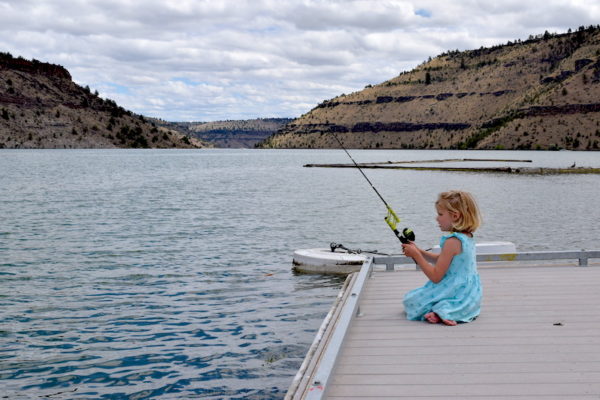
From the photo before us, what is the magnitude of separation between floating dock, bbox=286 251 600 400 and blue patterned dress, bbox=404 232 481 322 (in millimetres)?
142

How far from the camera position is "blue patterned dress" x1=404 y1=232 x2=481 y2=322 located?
6.59m

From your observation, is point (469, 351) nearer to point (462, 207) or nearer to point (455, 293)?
point (455, 293)

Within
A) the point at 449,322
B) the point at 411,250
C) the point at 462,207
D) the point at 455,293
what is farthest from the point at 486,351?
the point at 462,207

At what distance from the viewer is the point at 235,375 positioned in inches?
349

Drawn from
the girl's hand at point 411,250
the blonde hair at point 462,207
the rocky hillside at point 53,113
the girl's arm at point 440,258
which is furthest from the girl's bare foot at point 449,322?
the rocky hillside at point 53,113

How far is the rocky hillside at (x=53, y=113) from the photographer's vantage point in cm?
14525

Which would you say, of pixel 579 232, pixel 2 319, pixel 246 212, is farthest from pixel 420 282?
pixel 246 212

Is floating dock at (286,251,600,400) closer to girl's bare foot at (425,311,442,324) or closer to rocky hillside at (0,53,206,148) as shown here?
girl's bare foot at (425,311,442,324)

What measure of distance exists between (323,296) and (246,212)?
2039cm

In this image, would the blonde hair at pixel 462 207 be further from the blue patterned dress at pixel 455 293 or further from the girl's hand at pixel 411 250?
the girl's hand at pixel 411 250

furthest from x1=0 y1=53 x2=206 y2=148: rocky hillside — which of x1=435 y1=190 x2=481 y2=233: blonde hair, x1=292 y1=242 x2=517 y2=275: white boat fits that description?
x1=435 y1=190 x2=481 y2=233: blonde hair

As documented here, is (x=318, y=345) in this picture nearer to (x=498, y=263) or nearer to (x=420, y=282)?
(x=420, y=282)

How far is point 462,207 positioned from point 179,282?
10.2 meters

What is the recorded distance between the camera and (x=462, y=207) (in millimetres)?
6328
